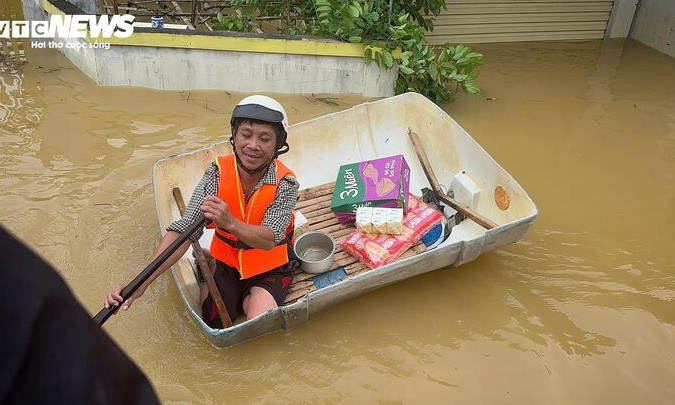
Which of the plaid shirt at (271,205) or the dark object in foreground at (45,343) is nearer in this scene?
the dark object in foreground at (45,343)

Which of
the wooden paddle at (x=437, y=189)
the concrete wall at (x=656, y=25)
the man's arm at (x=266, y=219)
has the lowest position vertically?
the wooden paddle at (x=437, y=189)

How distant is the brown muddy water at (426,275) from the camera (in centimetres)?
296

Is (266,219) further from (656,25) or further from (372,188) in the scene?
(656,25)

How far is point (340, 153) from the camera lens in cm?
432

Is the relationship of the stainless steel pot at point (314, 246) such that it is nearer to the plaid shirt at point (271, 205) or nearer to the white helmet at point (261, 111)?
the plaid shirt at point (271, 205)

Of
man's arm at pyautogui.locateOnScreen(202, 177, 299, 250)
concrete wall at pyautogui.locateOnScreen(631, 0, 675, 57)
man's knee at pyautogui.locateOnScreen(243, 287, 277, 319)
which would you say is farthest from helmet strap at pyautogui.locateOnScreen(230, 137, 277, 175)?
concrete wall at pyautogui.locateOnScreen(631, 0, 675, 57)

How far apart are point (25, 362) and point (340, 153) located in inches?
150

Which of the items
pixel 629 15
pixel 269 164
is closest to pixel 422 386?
pixel 269 164

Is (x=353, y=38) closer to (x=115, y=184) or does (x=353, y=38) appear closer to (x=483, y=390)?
(x=115, y=184)

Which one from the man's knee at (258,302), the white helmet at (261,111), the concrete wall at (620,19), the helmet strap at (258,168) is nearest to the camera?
the white helmet at (261,111)

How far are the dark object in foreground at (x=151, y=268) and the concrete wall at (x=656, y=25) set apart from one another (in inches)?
297

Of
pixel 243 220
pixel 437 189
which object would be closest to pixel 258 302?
pixel 243 220

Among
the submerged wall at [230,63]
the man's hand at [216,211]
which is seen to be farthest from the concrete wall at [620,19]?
the man's hand at [216,211]

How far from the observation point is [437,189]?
396cm
